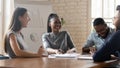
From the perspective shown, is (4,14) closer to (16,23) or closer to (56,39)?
(56,39)

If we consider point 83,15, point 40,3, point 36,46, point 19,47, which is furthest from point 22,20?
point 83,15

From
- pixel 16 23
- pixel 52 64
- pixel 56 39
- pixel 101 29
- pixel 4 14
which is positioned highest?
pixel 4 14

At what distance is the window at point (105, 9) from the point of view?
5.44m

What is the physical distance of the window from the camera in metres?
5.44

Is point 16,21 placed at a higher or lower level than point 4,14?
lower

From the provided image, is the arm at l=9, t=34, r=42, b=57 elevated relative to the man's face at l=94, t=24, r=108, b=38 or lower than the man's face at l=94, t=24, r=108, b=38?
lower

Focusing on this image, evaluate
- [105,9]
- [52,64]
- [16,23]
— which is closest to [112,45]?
[52,64]

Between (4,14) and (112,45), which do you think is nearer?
(112,45)

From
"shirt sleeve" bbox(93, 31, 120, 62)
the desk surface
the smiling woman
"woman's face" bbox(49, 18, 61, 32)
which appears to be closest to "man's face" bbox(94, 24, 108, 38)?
"woman's face" bbox(49, 18, 61, 32)

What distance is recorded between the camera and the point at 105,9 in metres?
5.53

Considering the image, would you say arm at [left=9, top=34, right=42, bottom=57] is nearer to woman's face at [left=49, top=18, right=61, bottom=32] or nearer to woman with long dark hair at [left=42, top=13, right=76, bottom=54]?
woman with long dark hair at [left=42, top=13, right=76, bottom=54]

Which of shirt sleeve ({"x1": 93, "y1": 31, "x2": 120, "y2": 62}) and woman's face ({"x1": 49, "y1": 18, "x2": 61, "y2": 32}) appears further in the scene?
woman's face ({"x1": 49, "y1": 18, "x2": 61, "y2": 32})

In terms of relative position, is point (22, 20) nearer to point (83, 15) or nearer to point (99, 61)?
point (99, 61)

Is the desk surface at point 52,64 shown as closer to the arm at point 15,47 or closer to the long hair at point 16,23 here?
the arm at point 15,47
